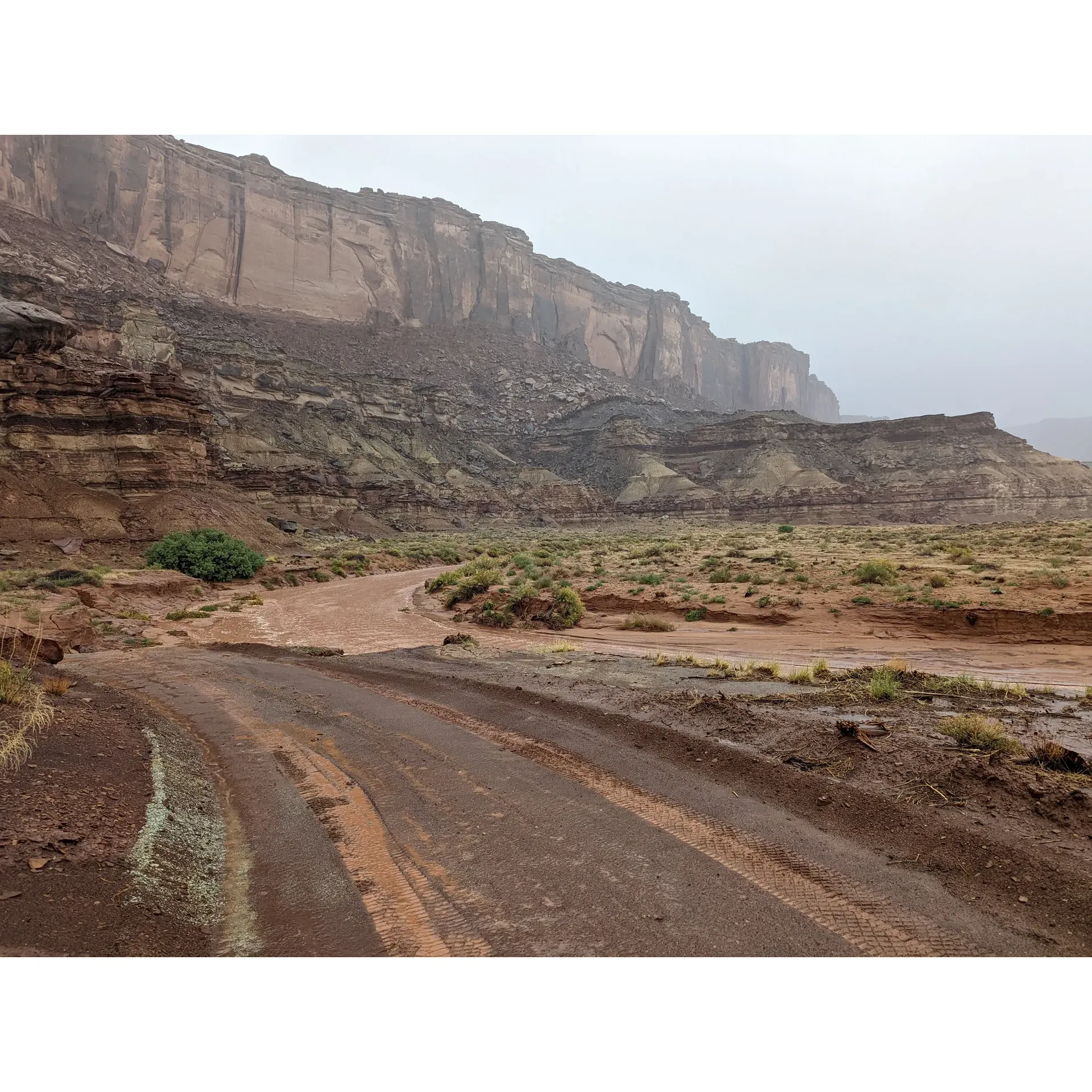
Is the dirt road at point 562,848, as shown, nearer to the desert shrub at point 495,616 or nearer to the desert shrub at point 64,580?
the desert shrub at point 495,616

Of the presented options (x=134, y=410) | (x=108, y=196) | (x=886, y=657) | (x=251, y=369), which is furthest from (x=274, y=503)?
(x=108, y=196)

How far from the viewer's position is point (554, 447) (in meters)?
107

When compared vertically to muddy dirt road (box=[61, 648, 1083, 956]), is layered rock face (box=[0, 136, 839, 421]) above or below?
above

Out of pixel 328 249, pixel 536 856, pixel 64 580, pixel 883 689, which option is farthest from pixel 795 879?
pixel 328 249

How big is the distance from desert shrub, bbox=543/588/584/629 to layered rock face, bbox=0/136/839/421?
104 metres

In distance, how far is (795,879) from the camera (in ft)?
12.6

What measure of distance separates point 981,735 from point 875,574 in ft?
42.6

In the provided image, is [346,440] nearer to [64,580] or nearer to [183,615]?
[64,580]

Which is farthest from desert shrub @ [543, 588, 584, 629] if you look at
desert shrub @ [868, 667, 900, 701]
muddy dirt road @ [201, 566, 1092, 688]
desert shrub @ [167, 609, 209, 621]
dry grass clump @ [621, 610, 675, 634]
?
desert shrub @ [167, 609, 209, 621]

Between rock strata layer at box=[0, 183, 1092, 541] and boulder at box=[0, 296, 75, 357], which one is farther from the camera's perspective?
rock strata layer at box=[0, 183, 1092, 541]

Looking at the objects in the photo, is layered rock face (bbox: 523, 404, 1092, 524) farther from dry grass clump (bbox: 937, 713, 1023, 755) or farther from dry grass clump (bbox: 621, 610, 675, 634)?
dry grass clump (bbox: 937, 713, 1023, 755)

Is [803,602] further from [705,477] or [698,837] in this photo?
[705,477]

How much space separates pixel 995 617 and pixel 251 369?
260 ft

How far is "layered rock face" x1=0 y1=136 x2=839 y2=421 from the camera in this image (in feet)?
298
